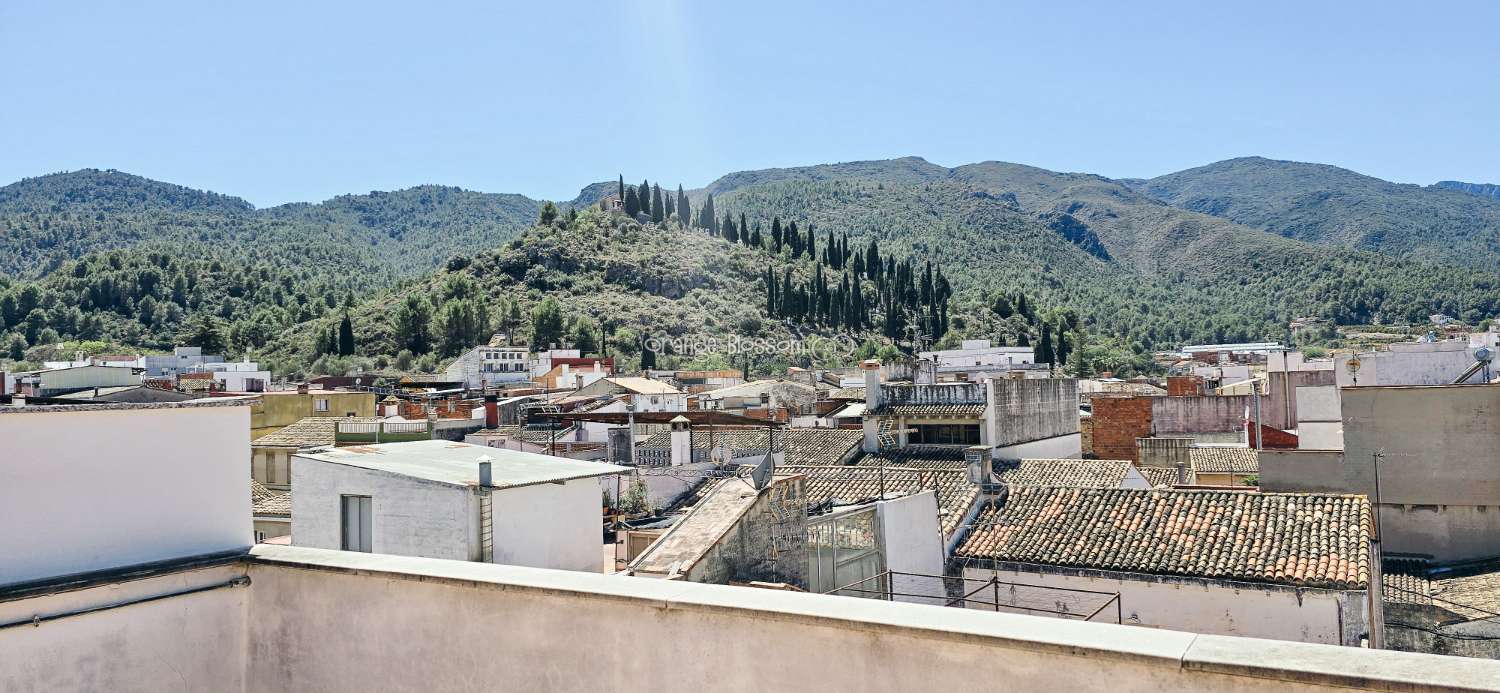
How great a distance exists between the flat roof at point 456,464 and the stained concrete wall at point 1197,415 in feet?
107

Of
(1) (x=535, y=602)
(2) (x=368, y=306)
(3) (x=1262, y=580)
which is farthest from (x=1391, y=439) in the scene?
(2) (x=368, y=306)

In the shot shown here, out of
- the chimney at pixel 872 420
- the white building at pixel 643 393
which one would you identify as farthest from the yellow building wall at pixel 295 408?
the chimney at pixel 872 420

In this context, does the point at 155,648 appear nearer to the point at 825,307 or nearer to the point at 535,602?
the point at 535,602

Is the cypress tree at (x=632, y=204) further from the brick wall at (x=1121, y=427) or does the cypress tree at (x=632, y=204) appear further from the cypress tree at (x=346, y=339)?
the brick wall at (x=1121, y=427)

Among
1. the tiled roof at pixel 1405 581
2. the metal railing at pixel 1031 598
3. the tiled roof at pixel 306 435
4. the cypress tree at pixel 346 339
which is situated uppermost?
the cypress tree at pixel 346 339

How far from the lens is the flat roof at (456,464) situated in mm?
8406

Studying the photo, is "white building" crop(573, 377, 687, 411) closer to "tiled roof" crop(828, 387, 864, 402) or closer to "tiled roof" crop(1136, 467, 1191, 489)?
"tiled roof" crop(828, 387, 864, 402)

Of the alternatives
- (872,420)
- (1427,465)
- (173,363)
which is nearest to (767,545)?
(1427,465)

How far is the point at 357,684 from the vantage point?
4.38 metres

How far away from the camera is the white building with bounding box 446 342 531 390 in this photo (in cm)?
7456

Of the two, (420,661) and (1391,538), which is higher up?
(420,661)

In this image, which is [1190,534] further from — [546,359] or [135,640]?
[546,359]

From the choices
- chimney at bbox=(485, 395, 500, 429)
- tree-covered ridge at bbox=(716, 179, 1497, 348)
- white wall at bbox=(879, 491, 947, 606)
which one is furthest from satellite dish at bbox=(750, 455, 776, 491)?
tree-covered ridge at bbox=(716, 179, 1497, 348)

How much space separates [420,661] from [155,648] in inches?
49.9
